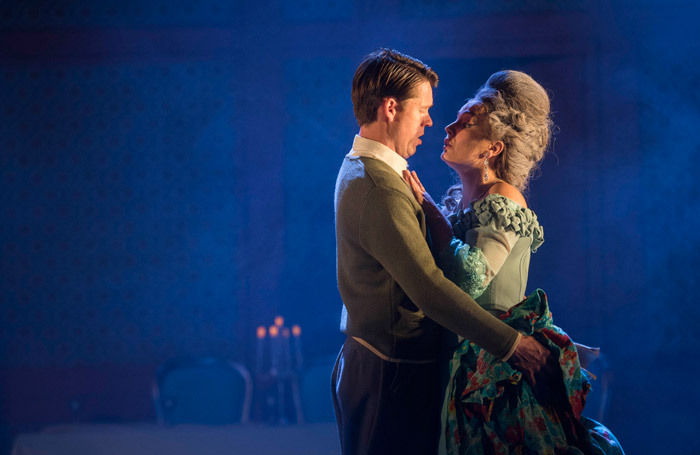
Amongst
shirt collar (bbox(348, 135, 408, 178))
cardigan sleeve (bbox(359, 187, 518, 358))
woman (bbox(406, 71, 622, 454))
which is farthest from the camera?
shirt collar (bbox(348, 135, 408, 178))

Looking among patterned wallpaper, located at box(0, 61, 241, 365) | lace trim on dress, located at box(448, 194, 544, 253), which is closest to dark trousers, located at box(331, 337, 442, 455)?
lace trim on dress, located at box(448, 194, 544, 253)

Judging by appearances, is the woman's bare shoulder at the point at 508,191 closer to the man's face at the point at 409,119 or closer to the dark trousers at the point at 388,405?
the man's face at the point at 409,119

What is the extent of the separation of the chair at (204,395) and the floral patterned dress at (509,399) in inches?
82.4

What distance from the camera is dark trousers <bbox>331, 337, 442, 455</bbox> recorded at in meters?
1.60

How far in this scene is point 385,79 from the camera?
1.67 meters

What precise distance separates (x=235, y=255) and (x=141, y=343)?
3.10 ft

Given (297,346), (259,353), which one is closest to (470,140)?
(297,346)

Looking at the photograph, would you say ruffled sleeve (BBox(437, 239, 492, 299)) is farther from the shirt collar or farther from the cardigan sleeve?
the shirt collar

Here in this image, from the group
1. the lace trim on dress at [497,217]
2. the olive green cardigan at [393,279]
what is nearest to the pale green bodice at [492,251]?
the lace trim on dress at [497,217]

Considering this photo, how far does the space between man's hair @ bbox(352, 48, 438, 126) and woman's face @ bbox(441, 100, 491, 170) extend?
0.33 metres

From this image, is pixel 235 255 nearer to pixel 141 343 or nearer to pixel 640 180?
pixel 141 343

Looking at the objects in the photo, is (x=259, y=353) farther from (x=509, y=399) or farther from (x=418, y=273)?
(x=418, y=273)

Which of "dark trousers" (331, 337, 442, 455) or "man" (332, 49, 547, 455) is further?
"dark trousers" (331, 337, 442, 455)

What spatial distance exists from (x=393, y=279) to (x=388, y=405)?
0.34 metres
